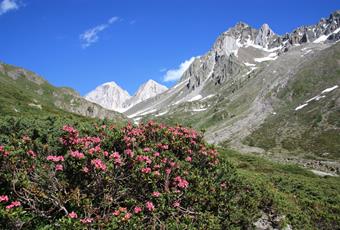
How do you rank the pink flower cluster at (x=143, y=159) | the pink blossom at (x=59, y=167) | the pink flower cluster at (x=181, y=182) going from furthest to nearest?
the pink flower cluster at (x=181, y=182), the pink flower cluster at (x=143, y=159), the pink blossom at (x=59, y=167)

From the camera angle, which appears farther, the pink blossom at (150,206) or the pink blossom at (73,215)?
the pink blossom at (150,206)

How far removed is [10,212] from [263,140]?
6849 inches

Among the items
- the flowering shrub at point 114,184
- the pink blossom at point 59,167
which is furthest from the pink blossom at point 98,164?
the pink blossom at point 59,167

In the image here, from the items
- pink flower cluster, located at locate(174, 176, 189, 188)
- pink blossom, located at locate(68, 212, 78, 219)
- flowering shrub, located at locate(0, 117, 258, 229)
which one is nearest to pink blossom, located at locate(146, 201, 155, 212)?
flowering shrub, located at locate(0, 117, 258, 229)

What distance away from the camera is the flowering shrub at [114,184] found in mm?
9781

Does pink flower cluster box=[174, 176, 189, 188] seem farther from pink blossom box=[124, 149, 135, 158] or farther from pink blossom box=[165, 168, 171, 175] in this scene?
pink blossom box=[124, 149, 135, 158]

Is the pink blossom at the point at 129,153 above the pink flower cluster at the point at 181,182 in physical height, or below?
above

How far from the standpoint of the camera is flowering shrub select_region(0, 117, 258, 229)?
9781 millimetres

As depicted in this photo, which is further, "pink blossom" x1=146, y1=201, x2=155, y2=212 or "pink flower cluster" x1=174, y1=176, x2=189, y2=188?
"pink flower cluster" x1=174, y1=176, x2=189, y2=188

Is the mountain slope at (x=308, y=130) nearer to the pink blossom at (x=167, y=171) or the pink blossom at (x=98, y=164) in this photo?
the pink blossom at (x=167, y=171)

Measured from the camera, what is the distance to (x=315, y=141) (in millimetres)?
150125

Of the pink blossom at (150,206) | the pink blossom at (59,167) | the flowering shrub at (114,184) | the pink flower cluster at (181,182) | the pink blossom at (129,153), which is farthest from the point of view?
the pink flower cluster at (181,182)

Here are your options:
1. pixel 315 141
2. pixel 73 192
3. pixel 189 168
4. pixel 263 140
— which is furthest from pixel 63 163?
pixel 263 140

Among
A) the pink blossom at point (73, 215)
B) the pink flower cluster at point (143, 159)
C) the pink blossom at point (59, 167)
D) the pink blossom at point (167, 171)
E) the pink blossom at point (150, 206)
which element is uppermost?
the pink blossom at point (59, 167)
